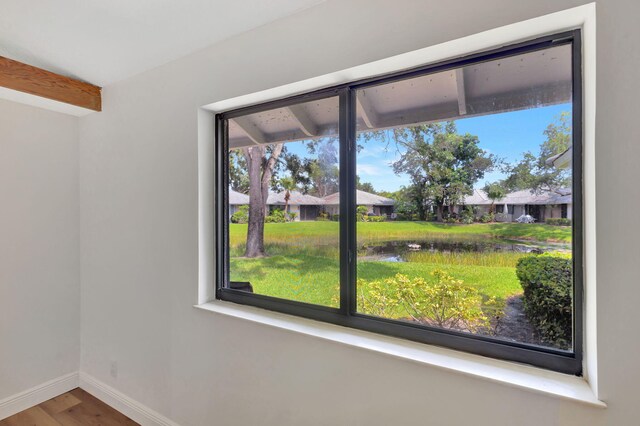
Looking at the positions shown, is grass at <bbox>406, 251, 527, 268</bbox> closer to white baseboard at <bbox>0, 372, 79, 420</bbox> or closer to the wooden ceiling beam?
the wooden ceiling beam

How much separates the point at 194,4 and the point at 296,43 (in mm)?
527

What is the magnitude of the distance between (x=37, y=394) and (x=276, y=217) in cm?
232

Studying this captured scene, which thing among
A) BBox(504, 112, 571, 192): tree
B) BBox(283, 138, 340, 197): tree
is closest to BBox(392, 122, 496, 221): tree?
BBox(504, 112, 571, 192): tree

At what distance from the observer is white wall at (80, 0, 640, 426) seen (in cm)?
95

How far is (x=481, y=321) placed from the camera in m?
1.25

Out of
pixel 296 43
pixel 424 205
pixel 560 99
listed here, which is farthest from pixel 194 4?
pixel 560 99

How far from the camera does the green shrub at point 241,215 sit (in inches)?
73.4

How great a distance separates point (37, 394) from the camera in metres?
2.29

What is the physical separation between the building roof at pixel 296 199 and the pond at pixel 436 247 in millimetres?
344

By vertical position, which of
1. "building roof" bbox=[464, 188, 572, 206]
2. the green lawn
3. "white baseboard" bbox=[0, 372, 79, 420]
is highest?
"building roof" bbox=[464, 188, 572, 206]

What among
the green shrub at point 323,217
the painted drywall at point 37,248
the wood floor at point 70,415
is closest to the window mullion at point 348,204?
the green shrub at point 323,217

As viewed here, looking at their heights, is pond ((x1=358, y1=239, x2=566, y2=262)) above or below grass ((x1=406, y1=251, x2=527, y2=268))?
above

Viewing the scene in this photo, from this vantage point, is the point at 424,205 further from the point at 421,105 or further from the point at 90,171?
the point at 90,171

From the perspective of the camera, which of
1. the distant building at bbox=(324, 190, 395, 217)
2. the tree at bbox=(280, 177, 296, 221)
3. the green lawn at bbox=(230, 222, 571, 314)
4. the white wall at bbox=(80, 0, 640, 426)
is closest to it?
the white wall at bbox=(80, 0, 640, 426)
